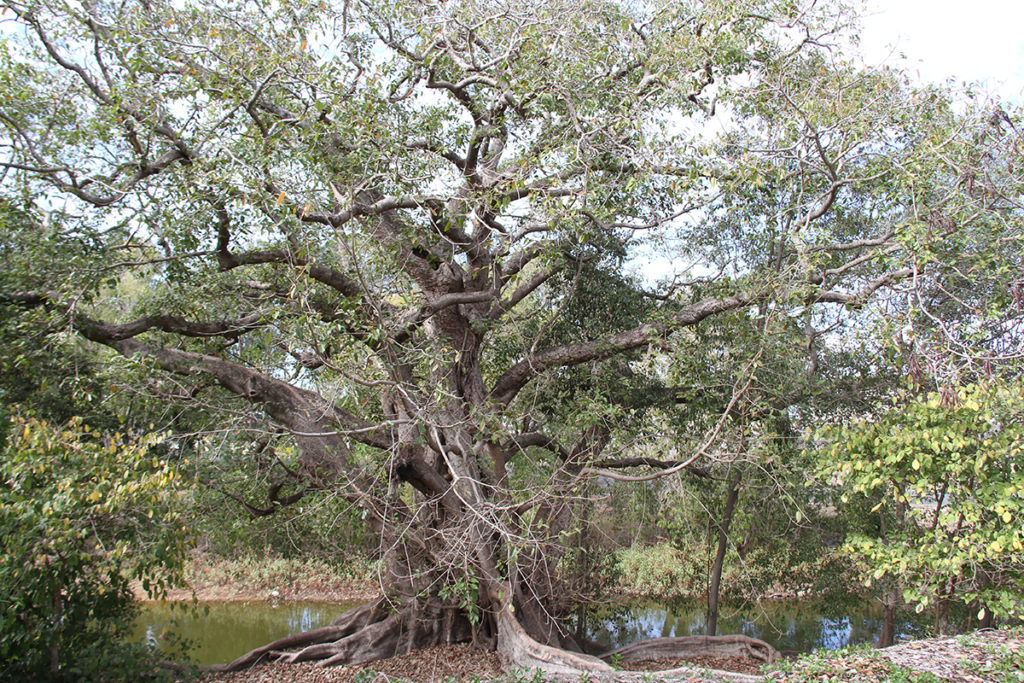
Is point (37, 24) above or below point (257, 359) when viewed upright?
above

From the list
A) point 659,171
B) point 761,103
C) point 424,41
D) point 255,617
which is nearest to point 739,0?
point 761,103

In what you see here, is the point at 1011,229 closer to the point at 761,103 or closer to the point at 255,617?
the point at 761,103

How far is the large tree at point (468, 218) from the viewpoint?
6.27m

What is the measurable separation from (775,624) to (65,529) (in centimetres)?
1033

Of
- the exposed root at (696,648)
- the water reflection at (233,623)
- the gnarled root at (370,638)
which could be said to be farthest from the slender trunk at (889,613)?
the water reflection at (233,623)

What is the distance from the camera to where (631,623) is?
12117 millimetres

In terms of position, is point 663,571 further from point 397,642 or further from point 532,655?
point 532,655

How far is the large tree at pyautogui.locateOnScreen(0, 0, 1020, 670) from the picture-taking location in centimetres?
627

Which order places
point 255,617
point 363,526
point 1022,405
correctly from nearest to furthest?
point 1022,405
point 363,526
point 255,617

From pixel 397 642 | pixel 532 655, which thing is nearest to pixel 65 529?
pixel 532 655

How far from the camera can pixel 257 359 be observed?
7.99 meters

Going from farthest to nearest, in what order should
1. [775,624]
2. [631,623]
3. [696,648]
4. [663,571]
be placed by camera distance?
[631,623]
[663,571]
[775,624]
[696,648]

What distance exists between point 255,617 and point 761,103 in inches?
497

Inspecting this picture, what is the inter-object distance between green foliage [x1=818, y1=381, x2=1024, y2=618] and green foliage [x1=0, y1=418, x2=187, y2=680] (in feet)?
18.5
